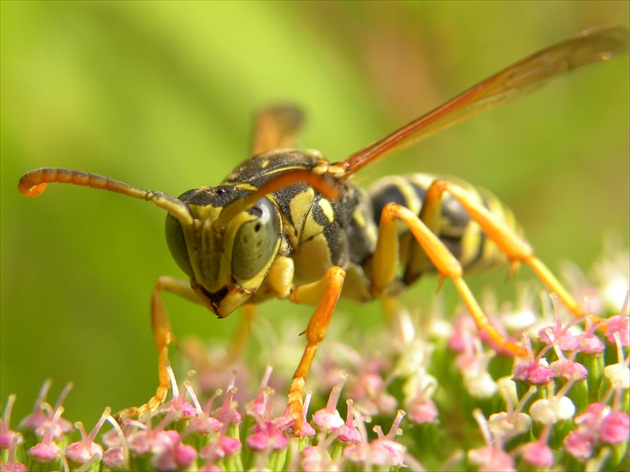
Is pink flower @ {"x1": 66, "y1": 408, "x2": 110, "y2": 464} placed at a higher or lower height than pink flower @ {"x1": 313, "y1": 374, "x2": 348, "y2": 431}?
Result: higher

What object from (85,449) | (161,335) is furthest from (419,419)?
(85,449)

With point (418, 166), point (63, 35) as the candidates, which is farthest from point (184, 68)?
point (418, 166)

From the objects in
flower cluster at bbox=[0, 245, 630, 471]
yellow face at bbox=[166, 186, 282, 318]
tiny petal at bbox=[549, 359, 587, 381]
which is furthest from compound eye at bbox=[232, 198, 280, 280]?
tiny petal at bbox=[549, 359, 587, 381]

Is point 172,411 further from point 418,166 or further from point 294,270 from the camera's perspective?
point 418,166

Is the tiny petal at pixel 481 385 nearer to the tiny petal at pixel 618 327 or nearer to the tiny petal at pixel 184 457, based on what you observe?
the tiny petal at pixel 618 327

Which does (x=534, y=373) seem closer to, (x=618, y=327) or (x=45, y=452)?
(x=618, y=327)

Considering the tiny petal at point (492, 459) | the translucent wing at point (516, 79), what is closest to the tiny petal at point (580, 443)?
the tiny petal at point (492, 459)

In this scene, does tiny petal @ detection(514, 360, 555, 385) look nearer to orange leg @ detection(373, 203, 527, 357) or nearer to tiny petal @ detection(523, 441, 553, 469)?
orange leg @ detection(373, 203, 527, 357)
